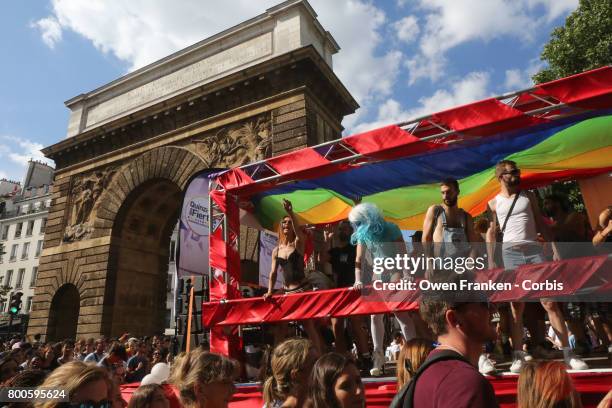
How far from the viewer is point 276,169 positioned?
6.82 meters

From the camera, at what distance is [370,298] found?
16.2 feet

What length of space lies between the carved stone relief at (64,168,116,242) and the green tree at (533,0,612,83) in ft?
55.3

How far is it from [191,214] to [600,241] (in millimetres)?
8363

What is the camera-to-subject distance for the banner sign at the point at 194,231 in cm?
1012

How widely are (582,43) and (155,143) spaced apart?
50.1 feet

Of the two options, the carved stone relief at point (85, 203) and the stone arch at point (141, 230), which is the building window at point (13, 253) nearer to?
the carved stone relief at point (85, 203)

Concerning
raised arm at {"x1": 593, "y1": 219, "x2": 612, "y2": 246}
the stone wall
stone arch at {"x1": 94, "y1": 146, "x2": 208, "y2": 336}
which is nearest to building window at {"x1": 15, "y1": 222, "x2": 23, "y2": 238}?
the stone wall

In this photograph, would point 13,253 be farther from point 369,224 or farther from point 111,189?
point 369,224

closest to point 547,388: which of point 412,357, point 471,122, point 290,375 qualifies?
point 412,357

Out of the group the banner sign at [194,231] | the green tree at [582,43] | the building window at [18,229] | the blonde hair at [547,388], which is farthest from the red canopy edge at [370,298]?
the building window at [18,229]

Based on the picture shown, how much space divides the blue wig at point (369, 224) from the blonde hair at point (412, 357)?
95.3 inches

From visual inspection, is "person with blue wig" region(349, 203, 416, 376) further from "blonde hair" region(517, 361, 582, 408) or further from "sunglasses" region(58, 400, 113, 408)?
"sunglasses" region(58, 400, 113, 408)

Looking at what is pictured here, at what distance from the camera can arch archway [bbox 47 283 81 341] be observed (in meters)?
17.3

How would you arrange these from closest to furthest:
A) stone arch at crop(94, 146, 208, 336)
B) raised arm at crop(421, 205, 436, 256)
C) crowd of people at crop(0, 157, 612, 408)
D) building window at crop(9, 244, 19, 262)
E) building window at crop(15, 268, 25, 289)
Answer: crowd of people at crop(0, 157, 612, 408)
raised arm at crop(421, 205, 436, 256)
stone arch at crop(94, 146, 208, 336)
building window at crop(15, 268, 25, 289)
building window at crop(9, 244, 19, 262)
